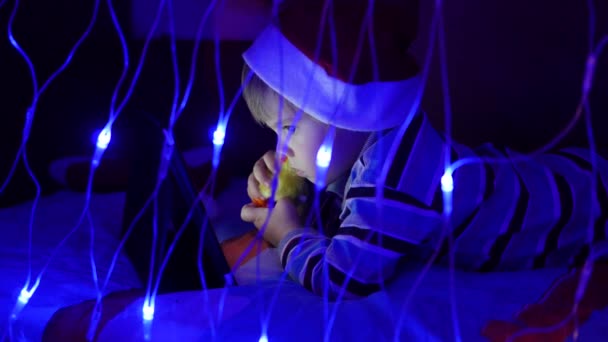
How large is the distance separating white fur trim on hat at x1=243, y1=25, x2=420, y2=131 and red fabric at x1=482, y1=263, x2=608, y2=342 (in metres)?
0.25

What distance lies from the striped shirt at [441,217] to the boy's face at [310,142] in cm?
4

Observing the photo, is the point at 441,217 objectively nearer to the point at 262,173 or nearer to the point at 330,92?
the point at 330,92

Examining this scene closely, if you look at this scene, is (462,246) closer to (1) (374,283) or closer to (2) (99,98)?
(1) (374,283)

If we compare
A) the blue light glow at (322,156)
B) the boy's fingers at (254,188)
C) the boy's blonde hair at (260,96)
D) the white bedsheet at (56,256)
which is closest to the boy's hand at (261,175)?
the boy's fingers at (254,188)

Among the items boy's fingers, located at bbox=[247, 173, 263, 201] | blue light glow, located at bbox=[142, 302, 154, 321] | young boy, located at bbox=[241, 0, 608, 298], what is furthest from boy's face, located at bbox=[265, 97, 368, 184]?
blue light glow, located at bbox=[142, 302, 154, 321]

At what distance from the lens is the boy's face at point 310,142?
75 cm

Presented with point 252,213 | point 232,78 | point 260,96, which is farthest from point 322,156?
point 232,78

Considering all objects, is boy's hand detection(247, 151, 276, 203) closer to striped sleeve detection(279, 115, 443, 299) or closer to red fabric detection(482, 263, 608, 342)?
striped sleeve detection(279, 115, 443, 299)

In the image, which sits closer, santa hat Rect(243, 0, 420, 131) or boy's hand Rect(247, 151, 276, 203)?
santa hat Rect(243, 0, 420, 131)

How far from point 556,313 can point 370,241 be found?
0.21 metres

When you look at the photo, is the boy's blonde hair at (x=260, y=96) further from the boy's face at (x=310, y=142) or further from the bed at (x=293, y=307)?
the bed at (x=293, y=307)

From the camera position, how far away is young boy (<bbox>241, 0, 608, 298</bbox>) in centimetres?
68

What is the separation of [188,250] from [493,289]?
36 cm

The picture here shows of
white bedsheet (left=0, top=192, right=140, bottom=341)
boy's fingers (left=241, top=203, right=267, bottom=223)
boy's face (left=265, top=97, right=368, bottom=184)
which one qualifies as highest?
boy's face (left=265, top=97, right=368, bottom=184)
